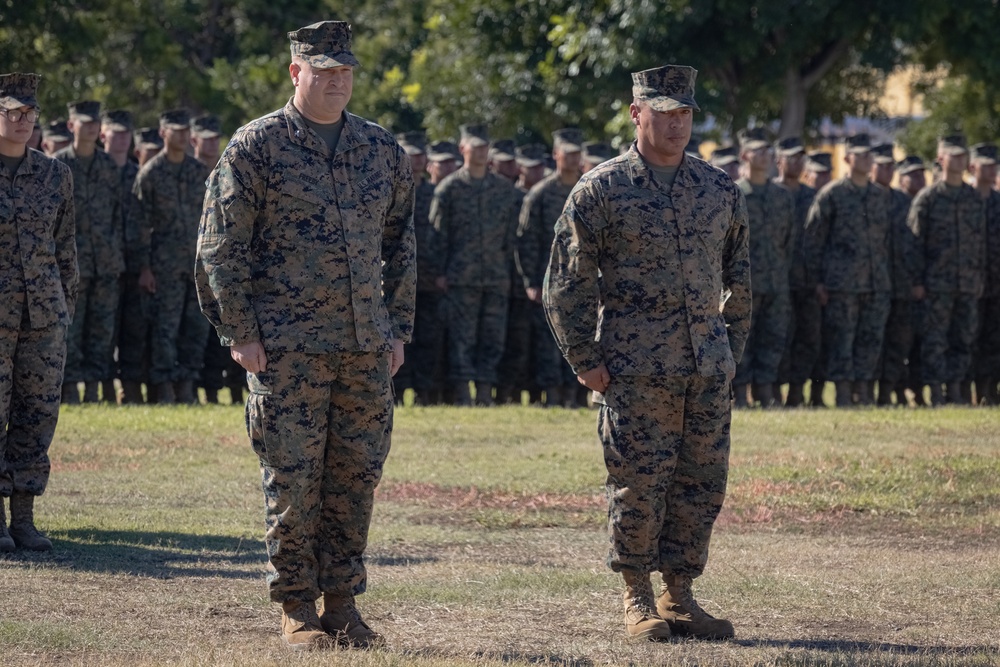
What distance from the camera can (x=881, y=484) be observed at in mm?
11781

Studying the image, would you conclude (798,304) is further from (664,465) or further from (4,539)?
(664,465)

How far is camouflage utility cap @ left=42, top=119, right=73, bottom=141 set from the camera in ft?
55.0

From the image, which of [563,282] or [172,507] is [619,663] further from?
[172,507]

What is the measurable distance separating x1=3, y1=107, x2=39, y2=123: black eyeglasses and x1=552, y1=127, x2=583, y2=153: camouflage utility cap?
8.29 m

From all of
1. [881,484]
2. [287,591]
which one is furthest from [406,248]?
[881,484]

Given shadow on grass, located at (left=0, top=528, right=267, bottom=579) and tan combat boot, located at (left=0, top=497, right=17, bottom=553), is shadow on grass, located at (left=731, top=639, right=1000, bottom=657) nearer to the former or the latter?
shadow on grass, located at (left=0, top=528, right=267, bottom=579)

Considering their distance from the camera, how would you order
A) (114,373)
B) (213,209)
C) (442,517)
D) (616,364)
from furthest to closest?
(114,373), (442,517), (616,364), (213,209)

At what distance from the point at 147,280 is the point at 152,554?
284 inches

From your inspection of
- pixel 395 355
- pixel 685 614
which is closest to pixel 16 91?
pixel 395 355

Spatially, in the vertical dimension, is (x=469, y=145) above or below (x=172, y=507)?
above

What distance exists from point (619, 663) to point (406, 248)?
1.84 metres

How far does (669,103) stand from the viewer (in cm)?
730

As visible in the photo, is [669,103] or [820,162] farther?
[820,162]

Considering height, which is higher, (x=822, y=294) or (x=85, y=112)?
(x=85, y=112)
